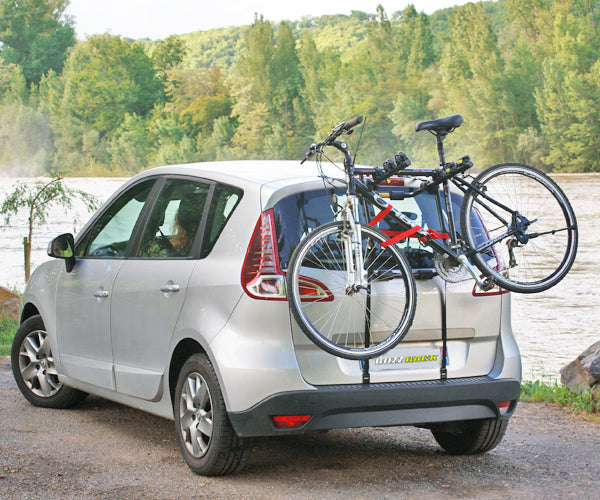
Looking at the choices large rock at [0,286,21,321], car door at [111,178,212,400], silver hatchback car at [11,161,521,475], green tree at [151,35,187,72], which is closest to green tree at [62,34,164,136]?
green tree at [151,35,187,72]

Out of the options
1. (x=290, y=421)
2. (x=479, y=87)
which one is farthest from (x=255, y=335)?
(x=479, y=87)

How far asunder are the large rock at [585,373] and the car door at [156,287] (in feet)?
13.1

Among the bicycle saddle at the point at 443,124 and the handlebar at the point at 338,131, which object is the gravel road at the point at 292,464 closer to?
the handlebar at the point at 338,131

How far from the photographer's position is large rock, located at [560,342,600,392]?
7793 mm

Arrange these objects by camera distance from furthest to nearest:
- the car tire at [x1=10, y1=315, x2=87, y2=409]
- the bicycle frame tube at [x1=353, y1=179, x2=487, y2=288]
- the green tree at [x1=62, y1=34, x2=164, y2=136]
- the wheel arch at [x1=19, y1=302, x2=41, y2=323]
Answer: the green tree at [x1=62, y1=34, x2=164, y2=136] < the wheel arch at [x1=19, y1=302, x2=41, y2=323] < the car tire at [x1=10, y1=315, x2=87, y2=409] < the bicycle frame tube at [x1=353, y1=179, x2=487, y2=288]

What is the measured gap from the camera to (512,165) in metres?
5.34

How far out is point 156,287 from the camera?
5.32 m

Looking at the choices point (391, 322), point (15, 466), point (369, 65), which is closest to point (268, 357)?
point (391, 322)

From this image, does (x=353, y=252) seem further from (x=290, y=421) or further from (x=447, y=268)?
(x=290, y=421)

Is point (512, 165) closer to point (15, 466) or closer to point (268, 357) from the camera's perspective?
point (268, 357)

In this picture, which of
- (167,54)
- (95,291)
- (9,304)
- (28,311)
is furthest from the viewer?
(167,54)

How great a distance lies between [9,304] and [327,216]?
9335mm

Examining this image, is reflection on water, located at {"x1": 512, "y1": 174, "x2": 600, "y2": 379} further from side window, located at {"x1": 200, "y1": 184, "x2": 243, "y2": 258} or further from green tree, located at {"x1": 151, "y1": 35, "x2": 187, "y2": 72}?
green tree, located at {"x1": 151, "y1": 35, "x2": 187, "y2": 72}

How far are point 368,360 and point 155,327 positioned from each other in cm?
128
